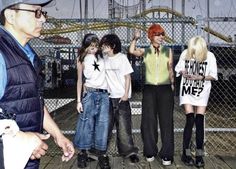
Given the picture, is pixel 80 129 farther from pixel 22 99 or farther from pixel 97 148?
pixel 22 99

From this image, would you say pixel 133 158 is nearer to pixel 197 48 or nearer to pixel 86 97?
pixel 86 97

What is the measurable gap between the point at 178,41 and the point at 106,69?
71.2 inches

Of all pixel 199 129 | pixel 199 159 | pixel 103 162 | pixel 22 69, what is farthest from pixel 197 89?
pixel 22 69

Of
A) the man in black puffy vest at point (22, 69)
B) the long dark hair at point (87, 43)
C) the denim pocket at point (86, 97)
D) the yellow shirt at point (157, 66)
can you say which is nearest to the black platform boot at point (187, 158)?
the yellow shirt at point (157, 66)

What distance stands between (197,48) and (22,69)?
4.00 meters

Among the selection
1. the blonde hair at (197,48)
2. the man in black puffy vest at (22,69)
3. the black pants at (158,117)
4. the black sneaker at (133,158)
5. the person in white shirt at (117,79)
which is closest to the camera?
the man in black puffy vest at (22,69)

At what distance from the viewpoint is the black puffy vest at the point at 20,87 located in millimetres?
2387

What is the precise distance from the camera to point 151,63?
6402mm

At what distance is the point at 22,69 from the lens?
2.46 metres

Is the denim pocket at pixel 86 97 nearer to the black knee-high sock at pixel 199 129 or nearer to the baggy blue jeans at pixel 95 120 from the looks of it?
the baggy blue jeans at pixel 95 120

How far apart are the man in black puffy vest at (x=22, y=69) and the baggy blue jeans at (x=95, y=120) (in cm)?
349

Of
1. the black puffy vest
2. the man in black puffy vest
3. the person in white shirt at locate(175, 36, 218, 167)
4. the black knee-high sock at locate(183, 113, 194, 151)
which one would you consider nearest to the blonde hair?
the person in white shirt at locate(175, 36, 218, 167)

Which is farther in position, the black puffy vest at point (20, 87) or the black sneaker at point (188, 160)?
the black sneaker at point (188, 160)

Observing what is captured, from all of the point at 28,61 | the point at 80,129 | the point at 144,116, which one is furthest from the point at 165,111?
the point at 28,61
